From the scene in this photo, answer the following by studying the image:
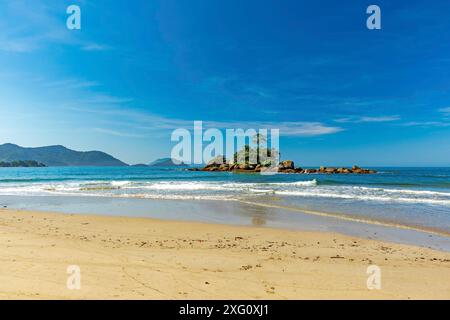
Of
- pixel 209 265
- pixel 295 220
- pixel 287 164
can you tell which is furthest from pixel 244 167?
pixel 209 265

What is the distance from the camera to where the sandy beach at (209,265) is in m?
4.52

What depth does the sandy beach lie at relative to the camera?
4.52 meters

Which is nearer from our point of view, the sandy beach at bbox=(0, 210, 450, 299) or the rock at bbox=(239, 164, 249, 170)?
the sandy beach at bbox=(0, 210, 450, 299)

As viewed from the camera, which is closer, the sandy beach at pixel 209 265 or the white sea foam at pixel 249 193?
the sandy beach at pixel 209 265

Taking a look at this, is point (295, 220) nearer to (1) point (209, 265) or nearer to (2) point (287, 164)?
(1) point (209, 265)

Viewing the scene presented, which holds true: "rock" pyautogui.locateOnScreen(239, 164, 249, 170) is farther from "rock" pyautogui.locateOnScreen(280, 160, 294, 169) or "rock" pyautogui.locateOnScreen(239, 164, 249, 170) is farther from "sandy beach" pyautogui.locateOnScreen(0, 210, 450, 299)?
"sandy beach" pyautogui.locateOnScreen(0, 210, 450, 299)

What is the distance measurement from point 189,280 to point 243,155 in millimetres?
88623

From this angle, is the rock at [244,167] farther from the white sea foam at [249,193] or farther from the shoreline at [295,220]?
the shoreline at [295,220]

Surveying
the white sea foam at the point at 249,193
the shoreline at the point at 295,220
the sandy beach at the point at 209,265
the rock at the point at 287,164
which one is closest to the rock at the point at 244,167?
the rock at the point at 287,164

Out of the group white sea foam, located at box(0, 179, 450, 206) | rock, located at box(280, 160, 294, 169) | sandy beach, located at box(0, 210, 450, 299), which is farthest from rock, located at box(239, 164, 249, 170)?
sandy beach, located at box(0, 210, 450, 299)
